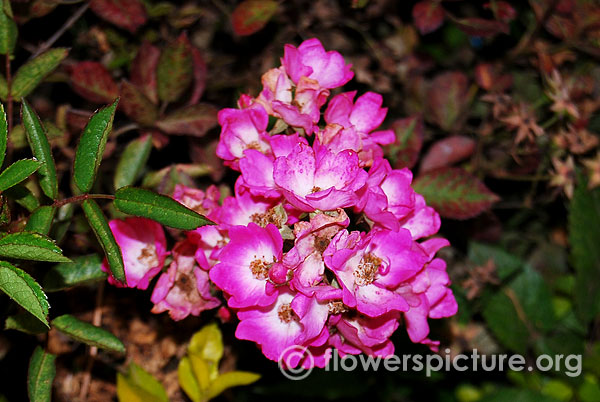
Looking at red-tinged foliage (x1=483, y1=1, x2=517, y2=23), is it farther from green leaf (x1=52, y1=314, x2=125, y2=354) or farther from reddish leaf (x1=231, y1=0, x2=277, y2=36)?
green leaf (x1=52, y1=314, x2=125, y2=354)

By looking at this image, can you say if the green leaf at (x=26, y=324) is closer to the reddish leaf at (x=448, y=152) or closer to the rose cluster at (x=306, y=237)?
the rose cluster at (x=306, y=237)

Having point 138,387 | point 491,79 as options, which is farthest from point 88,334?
point 491,79

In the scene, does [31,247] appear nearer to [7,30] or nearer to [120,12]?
[7,30]

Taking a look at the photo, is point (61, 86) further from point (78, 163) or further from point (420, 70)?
point (420, 70)

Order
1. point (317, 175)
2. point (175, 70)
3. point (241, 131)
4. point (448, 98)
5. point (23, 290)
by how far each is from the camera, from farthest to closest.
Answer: point (448, 98), point (175, 70), point (241, 131), point (317, 175), point (23, 290)

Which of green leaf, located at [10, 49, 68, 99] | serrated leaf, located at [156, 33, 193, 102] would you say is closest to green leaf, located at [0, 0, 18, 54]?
green leaf, located at [10, 49, 68, 99]

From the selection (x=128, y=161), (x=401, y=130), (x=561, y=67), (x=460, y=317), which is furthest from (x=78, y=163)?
(x=561, y=67)
